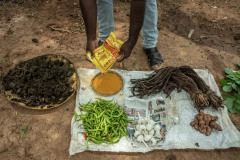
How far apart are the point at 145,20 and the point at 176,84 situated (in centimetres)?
100

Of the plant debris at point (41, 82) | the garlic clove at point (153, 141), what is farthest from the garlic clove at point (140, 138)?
the plant debris at point (41, 82)

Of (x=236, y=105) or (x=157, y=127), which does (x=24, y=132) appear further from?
(x=236, y=105)

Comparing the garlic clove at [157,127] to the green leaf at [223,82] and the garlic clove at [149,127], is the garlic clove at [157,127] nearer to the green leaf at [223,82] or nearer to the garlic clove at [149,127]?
the garlic clove at [149,127]

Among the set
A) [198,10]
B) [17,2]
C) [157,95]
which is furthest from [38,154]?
[198,10]

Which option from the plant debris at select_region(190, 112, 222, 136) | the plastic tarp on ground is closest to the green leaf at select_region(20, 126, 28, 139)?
the plastic tarp on ground

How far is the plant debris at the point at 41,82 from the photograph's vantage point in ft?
11.4

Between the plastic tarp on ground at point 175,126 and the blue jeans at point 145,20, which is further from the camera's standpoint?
the blue jeans at point 145,20

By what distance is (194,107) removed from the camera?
3.55 meters

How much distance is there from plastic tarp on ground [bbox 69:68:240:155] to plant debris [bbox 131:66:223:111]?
90mm

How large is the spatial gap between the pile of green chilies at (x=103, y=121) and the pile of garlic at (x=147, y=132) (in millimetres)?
155

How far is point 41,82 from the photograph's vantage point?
3.64 m

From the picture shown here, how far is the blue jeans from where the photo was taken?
375 cm

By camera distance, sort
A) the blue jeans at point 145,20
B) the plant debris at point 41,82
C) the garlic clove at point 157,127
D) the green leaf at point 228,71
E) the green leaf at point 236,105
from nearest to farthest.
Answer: the garlic clove at point 157,127
the plant debris at point 41,82
the green leaf at point 236,105
the blue jeans at point 145,20
the green leaf at point 228,71

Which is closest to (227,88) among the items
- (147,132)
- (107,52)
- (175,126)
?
(175,126)
